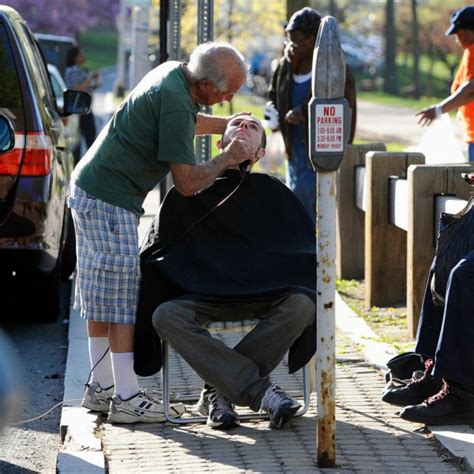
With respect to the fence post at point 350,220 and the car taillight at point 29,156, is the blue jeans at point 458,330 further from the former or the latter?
the fence post at point 350,220

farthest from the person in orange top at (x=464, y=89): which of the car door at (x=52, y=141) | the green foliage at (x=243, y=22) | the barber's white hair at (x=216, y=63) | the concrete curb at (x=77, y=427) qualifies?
the green foliage at (x=243, y=22)

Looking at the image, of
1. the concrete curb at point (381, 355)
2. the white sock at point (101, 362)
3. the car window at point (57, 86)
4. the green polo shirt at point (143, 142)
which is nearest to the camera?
the concrete curb at point (381, 355)

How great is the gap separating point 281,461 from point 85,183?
1525 mm

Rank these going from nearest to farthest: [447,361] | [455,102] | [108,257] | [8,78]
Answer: [447,361] → [108,257] → [8,78] → [455,102]

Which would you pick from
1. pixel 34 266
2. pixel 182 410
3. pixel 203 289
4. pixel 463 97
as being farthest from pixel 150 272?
pixel 463 97

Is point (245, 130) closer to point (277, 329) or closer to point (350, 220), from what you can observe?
point (277, 329)

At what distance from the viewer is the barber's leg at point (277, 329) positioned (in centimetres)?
556

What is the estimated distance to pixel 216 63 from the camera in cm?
541

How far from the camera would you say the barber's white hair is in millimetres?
5414

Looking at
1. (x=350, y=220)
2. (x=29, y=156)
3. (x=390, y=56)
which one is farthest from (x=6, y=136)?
(x=390, y=56)

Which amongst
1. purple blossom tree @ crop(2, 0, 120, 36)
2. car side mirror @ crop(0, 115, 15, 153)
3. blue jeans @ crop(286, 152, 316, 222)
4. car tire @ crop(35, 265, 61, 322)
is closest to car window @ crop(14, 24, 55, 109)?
car side mirror @ crop(0, 115, 15, 153)

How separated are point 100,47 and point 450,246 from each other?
87.4 meters

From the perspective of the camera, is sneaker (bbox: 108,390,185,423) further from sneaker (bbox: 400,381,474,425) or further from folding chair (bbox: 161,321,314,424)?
sneaker (bbox: 400,381,474,425)

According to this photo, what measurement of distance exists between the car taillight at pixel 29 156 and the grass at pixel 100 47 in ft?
225
